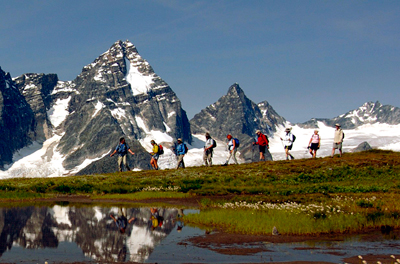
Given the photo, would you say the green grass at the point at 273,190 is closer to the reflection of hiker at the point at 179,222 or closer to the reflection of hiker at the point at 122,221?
the reflection of hiker at the point at 179,222

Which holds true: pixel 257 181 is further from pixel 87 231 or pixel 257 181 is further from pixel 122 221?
pixel 87 231

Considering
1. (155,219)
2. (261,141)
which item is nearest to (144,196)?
(155,219)

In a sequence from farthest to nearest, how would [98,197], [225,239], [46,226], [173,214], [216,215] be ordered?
[98,197] → [173,214] → [216,215] → [46,226] → [225,239]

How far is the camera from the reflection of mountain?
13969 mm

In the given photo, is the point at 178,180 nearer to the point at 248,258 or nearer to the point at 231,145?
the point at 231,145

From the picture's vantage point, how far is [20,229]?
17547 millimetres

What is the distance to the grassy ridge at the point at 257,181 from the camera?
110 feet

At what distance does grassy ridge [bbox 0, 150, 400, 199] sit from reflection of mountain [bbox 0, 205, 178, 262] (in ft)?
34.2

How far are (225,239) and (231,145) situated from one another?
106ft

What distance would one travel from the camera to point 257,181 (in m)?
38.7

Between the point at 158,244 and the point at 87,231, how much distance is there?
3460 millimetres

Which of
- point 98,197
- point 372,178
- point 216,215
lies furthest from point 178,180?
point 216,215

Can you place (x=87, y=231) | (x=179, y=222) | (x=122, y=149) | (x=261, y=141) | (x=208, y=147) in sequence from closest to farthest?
(x=87, y=231) < (x=179, y=222) < (x=122, y=149) < (x=208, y=147) < (x=261, y=141)

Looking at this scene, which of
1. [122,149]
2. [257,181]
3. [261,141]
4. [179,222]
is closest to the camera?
[179,222]
